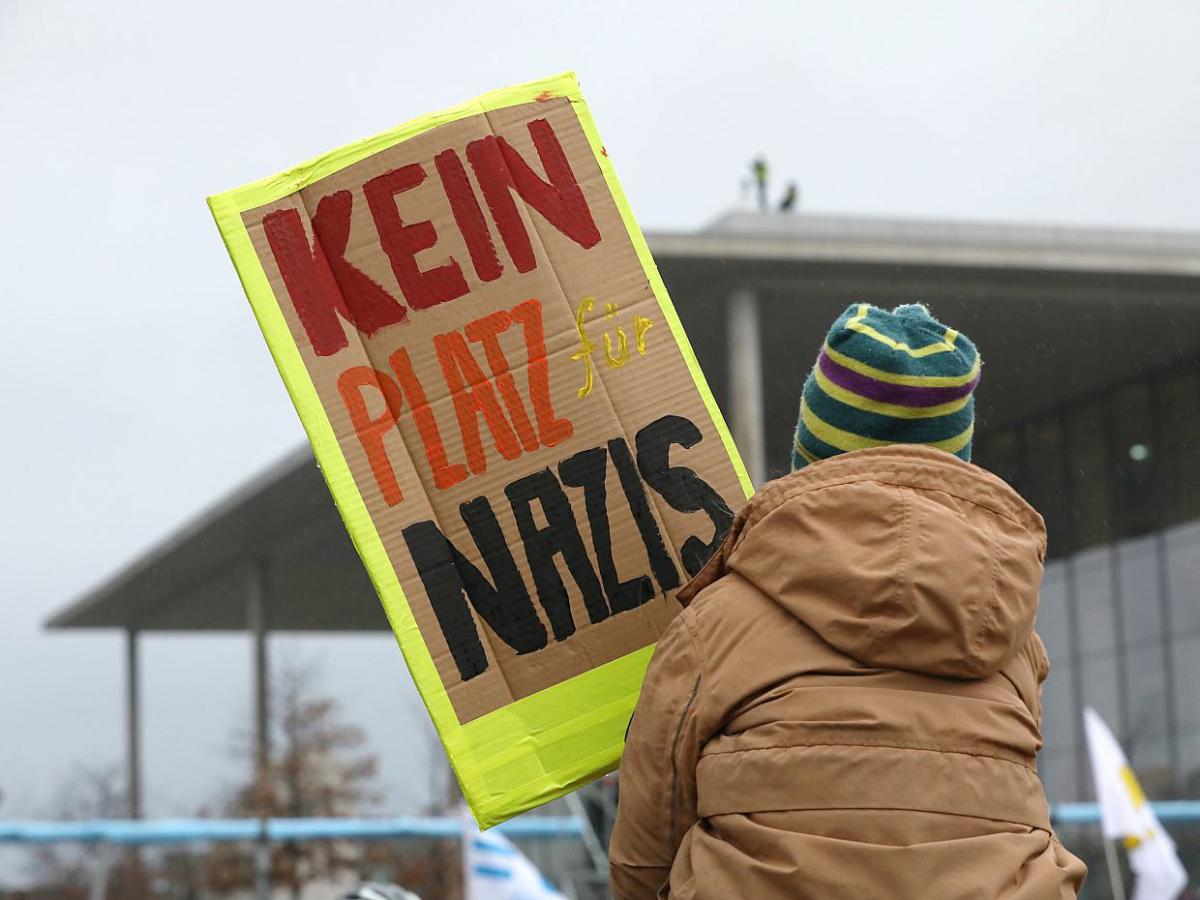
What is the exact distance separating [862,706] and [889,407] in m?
0.45

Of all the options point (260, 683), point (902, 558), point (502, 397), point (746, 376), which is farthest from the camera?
point (260, 683)

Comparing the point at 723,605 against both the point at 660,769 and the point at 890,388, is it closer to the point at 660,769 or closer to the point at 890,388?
the point at 660,769

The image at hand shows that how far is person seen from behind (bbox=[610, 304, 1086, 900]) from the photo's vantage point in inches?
77.2

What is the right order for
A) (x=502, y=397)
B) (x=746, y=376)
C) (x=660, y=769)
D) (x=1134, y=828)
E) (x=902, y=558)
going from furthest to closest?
(x=746, y=376) < (x=1134, y=828) < (x=502, y=397) < (x=660, y=769) < (x=902, y=558)

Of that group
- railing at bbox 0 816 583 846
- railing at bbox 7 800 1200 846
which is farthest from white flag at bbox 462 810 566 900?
railing at bbox 7 800 1200 846

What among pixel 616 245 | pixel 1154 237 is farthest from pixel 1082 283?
pixel 616 245

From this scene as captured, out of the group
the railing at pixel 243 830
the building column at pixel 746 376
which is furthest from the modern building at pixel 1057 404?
the railing at pixel 243 830

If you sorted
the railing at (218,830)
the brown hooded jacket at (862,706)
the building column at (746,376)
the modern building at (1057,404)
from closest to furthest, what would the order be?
the brown hooded jacket at (862,706)
the railing at (218,830)
the building column at (746,376)
the modern building at (1057,404)

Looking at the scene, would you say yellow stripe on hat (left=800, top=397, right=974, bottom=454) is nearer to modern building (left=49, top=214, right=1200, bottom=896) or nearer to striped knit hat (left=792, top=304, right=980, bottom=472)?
striped knit hat (left=792, top=304, right=980, bottom=472)

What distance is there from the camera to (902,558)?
1994mm

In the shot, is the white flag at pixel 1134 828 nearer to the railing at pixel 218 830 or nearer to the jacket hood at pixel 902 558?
the railing at pixel 218 830

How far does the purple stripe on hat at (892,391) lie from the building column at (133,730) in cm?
4076

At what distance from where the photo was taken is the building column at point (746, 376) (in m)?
22.0

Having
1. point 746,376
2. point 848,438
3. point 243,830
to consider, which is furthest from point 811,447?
point 746,376
